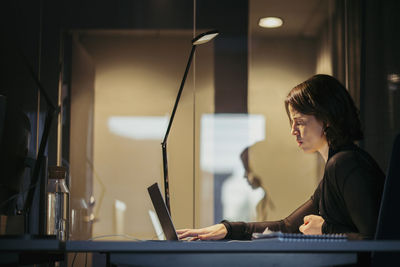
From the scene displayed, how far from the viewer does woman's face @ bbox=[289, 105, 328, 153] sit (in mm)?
2131

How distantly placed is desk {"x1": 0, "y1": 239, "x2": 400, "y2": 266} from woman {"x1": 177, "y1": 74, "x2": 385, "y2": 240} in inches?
14.8

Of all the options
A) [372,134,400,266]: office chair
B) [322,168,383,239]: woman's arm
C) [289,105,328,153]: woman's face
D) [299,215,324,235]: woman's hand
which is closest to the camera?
[372,134,400,266]: office chair

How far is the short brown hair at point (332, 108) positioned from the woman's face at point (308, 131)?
40mm

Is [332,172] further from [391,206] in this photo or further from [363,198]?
[391,206]

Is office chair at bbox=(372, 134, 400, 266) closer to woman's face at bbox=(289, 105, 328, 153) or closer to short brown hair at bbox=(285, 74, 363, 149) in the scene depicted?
short brown hair at bbox=(285, 74, 363, 149)

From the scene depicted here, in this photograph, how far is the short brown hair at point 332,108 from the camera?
2027 mm

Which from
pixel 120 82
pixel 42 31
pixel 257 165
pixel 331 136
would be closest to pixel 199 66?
pixel 120 82

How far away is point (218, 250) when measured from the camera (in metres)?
1.18

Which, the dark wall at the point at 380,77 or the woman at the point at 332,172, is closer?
the woman at the point at 332,172

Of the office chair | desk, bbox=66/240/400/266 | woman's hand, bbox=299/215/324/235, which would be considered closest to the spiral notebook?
desk, bbox=66/240/400/266

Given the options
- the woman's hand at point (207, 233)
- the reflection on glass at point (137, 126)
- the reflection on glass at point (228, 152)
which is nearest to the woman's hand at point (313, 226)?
the woman's hand at point (207, 233)

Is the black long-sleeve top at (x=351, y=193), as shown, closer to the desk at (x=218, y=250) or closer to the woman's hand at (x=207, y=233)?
the desk at (x=218, y=250)

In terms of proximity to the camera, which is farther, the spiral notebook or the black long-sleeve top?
the black long-sleeve top

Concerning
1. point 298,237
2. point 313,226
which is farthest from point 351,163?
point 298,237
